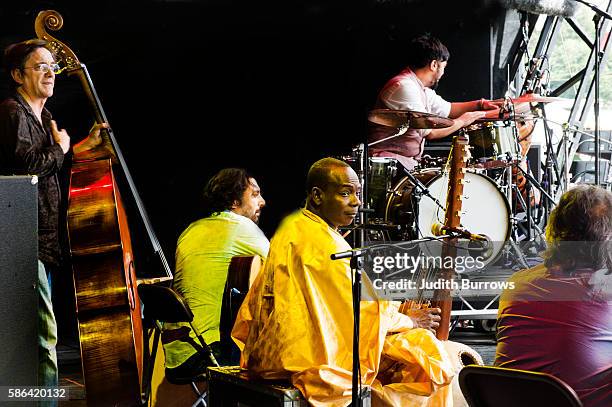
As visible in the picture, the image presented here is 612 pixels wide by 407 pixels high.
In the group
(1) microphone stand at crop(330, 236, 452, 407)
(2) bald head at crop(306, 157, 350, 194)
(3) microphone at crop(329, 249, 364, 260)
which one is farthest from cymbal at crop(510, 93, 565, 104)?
(3) microphone at crop(329, 249, 364, 260)

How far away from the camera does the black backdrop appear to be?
5090 millimetres

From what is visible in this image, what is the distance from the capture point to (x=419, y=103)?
231 inches

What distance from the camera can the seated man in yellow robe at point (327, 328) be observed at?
127 inches

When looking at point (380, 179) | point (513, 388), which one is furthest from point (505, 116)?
point (513, 388)

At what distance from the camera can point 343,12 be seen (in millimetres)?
5465

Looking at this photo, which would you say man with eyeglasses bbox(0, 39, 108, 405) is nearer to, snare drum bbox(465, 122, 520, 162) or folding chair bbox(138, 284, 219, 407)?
folding chair bbox(138, 284, 219, 407)

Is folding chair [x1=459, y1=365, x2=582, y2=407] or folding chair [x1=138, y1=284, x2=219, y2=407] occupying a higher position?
folding chair [x1=459, y1=365, x2=582, y2=407]

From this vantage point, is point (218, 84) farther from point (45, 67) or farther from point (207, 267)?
point (207, 267)

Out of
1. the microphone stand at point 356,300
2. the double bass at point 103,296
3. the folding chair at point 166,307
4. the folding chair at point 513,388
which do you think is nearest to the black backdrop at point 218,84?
the double bass at point 103,296

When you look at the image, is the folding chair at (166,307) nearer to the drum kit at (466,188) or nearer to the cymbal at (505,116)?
the drum kit at (466,188)

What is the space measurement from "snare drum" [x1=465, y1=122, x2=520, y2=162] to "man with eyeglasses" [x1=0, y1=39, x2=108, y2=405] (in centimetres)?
266

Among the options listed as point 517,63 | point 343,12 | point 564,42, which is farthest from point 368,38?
point 564,42

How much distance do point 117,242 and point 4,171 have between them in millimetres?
634

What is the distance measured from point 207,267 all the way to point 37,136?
3.16ft
